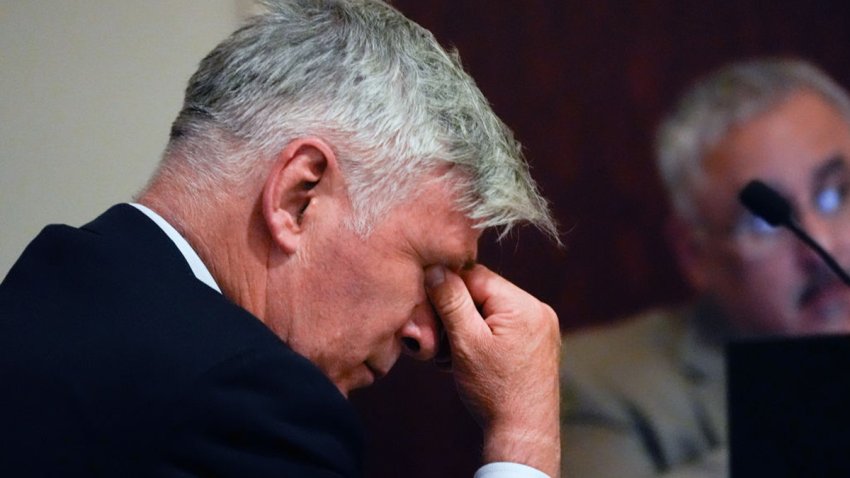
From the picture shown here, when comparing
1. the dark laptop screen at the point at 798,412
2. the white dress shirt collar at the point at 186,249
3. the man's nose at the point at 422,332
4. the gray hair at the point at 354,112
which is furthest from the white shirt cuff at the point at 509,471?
the dark laptop screen at the point at 798,412

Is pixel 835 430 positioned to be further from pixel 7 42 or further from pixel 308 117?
pixel 7 42

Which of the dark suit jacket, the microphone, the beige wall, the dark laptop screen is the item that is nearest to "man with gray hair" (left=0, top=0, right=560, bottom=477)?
the dark suit jacket

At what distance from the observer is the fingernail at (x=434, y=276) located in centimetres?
112

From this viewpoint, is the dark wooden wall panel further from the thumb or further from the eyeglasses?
the thumb

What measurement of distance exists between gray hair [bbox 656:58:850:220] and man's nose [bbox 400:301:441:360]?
69 centimetres

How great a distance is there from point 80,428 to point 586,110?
44.1 inches

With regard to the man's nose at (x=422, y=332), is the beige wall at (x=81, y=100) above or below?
above

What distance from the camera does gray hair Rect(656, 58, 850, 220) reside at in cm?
174

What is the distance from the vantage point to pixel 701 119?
5.72ft

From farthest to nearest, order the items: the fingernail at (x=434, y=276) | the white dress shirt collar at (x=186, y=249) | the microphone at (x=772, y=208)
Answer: the microphone at (x=772, y=208) → the fingernail at (x=434, y=276) → the white dress shirt collar at (x=186, y=249)

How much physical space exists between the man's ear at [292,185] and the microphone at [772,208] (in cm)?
89

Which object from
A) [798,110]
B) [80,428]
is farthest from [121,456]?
[798,110]

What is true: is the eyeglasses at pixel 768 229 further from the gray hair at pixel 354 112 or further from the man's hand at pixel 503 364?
the gray hair at pixel 354 112

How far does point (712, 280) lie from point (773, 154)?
0.71 ft
